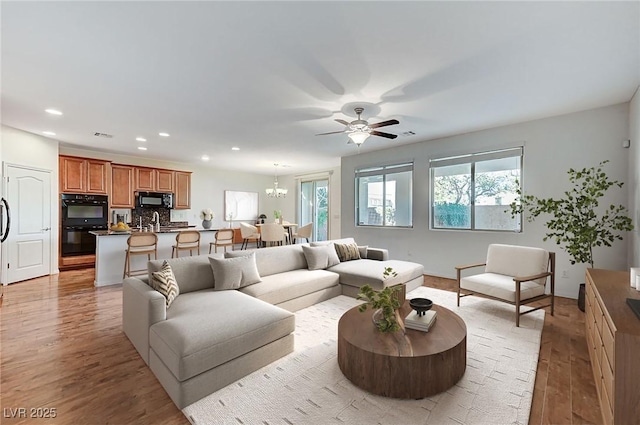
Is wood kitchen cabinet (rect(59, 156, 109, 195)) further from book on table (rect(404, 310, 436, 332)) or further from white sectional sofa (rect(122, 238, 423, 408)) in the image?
book on table (rect(404, 310, 436, 332))

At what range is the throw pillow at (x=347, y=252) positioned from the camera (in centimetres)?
471

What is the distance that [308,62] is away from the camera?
2576 mm

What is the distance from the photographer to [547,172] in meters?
4.22

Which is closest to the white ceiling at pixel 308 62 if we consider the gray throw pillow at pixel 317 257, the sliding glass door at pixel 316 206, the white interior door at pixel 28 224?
the white interior door at pixel 28 224

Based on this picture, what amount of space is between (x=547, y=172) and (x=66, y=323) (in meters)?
6.67

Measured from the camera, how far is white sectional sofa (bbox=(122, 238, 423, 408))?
188 centimetres

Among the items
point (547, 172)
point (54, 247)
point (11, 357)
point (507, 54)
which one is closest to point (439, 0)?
point (507, 54)

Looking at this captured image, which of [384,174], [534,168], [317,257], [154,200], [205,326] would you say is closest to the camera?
[205,326]

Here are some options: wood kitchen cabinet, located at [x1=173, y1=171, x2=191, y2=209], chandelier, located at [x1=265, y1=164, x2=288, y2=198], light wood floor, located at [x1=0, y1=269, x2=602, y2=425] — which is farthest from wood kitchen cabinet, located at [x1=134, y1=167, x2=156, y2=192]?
light wood floor, located at [x1=0, y1=269, x2=602, y2=425]

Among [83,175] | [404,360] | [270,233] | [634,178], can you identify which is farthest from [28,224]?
[634,178]

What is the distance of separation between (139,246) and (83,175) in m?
2.71

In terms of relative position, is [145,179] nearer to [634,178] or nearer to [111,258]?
[111,258]

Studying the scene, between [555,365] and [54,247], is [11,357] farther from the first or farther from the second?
[555,365]

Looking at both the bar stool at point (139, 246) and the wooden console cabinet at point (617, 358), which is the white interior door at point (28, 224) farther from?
the wooden console cabinet at point (617, 358)
